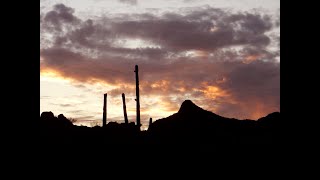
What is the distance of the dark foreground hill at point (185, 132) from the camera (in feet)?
53.8

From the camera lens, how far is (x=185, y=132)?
17.0 m

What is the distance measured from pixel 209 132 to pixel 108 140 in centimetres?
406

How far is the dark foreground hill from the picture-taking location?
53.8 feet

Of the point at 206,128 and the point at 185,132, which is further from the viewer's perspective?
the point at 206,128

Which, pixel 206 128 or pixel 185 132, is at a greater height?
pixel 206 128
